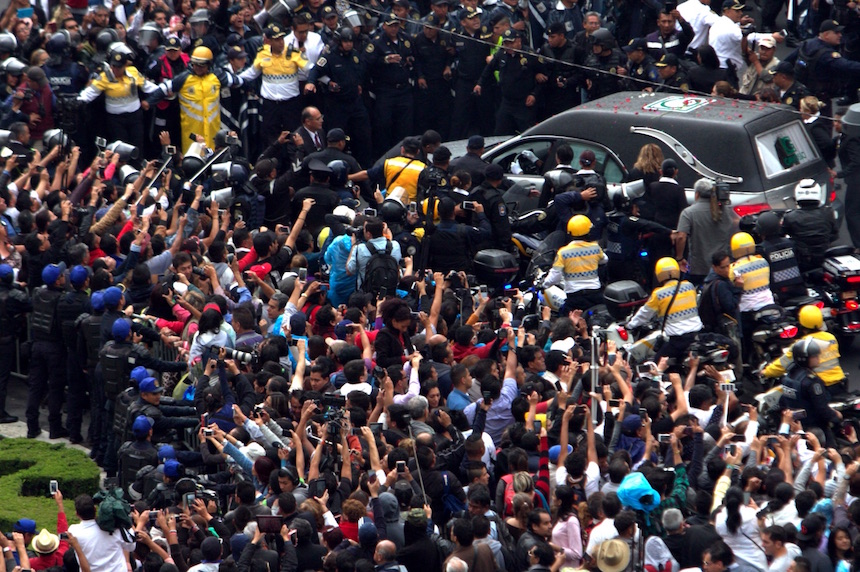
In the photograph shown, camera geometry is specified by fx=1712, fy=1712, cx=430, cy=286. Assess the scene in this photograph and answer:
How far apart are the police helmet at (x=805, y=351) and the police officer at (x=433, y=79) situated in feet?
26.6

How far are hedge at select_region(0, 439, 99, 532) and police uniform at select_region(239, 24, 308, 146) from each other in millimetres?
5444

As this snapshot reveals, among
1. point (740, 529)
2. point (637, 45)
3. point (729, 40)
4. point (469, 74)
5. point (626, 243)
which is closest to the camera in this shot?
point (740, 529)

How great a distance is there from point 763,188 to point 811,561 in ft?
20.5

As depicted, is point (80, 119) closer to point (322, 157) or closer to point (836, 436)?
point (322, 157)

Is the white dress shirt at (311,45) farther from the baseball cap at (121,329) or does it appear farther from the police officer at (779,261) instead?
the police officer at (779,261)

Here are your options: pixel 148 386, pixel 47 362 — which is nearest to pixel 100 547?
pixel 148 386

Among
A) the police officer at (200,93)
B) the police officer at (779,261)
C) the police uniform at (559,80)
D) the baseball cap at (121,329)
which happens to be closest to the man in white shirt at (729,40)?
the police uniform at (559,80)

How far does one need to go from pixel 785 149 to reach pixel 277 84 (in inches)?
237

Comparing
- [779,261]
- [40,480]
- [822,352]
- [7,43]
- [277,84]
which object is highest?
[822,352]

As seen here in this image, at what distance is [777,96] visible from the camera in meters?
18.1

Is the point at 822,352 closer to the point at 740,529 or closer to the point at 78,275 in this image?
the point at 740,529

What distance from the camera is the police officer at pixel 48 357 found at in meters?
15.5

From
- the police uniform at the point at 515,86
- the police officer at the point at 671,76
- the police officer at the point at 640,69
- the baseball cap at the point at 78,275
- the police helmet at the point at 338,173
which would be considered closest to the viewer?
the baseball cap at the point at 78,275

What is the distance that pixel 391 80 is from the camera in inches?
789
